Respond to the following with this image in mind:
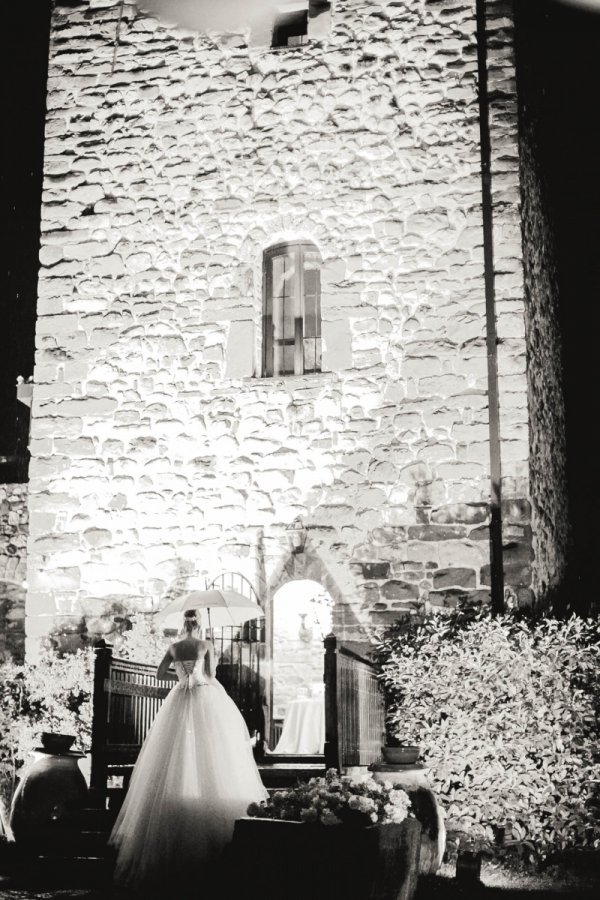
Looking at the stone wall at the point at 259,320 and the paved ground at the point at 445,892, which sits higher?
the stone wall at the point at 259,320

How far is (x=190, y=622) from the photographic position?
7.28 metres

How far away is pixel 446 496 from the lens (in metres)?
9.45

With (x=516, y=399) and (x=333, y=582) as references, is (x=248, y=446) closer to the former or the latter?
(x=333, y=582)

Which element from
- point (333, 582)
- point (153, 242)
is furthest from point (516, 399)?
point (153, 242)

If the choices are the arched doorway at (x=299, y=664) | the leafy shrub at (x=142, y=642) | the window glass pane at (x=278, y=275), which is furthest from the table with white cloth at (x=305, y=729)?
the window glass pane at (x=278, y=275)

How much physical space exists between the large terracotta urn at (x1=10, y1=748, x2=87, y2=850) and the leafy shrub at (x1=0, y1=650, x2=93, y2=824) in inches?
77.1

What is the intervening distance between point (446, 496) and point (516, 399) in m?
1.15

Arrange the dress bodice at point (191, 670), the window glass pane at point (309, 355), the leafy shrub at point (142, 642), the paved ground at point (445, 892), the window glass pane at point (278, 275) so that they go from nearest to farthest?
1. the paved ground at point (445, 892)
2. the dress bodice at point (191, 670)
3. the leafy shrub at point (142, 642)
4. the window glass pane at point (309, 355)
5. the window glass pane at point (278, 275)

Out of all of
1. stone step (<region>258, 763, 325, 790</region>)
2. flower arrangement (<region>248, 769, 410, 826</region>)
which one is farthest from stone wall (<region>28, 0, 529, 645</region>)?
flower arrangement (<region>248, 769, 410, 826</region>)

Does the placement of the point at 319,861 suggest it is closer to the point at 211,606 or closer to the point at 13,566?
the point at 211,606

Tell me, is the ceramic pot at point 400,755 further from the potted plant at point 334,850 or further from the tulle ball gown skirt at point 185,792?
the potted plant at point 334,850

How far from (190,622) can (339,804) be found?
2.39 m

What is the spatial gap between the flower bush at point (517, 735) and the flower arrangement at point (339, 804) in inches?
74.3

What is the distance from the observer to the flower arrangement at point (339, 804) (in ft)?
16.7
